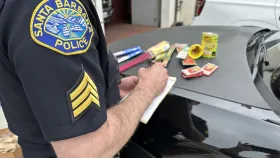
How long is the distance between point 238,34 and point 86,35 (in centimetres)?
133

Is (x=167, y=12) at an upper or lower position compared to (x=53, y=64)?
lower

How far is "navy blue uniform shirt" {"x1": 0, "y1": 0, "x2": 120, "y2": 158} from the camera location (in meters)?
0.51

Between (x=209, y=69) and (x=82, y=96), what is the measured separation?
80 centimetres

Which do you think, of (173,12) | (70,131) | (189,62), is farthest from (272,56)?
(173,12)

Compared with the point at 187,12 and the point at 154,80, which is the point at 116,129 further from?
the point at 187,12

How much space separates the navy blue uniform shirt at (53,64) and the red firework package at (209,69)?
69cm

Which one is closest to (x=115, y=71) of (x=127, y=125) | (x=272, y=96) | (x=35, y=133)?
(x=127, y=125)

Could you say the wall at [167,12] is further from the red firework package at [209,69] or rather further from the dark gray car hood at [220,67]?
the red firework package at [209,69]

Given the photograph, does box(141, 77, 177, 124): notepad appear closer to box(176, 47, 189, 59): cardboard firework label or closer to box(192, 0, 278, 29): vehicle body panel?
box(176, 47, 189, 59): cardboard firework label

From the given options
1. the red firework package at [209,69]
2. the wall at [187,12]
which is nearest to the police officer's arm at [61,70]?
the red firework package at [209,69]

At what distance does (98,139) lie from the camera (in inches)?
23.8

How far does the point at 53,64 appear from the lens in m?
0.52

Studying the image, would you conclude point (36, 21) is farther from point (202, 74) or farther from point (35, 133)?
point (202, 74)

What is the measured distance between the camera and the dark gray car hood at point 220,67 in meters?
1.03
